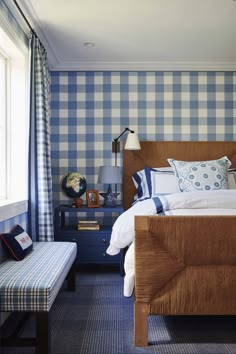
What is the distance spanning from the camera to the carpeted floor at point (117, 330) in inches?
79.4

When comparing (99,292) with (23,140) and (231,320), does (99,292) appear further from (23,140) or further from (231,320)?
(23,140)

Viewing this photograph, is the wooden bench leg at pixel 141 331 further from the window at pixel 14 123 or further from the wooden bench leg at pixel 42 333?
the window at pixel 14 123

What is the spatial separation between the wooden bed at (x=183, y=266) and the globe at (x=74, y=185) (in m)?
1.87

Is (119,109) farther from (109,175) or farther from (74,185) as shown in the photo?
Result: (74,185)

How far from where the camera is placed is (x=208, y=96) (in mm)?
4117

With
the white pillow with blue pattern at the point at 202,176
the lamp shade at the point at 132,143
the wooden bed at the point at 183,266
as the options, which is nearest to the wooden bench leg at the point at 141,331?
the wooden bed at the point at 183,266

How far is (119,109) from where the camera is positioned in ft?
13.4

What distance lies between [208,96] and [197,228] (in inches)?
99.6

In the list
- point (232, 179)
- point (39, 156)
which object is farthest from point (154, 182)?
point (39, 156)

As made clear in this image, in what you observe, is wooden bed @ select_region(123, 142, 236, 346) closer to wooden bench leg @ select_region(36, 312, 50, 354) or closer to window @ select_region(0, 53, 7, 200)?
wooden bench leg @ select_region(36, 312, 50, 354)

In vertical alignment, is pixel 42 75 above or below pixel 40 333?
above

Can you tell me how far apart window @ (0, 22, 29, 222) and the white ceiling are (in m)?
0.37

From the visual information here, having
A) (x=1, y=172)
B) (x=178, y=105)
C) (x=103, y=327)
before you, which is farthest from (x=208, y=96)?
(x=103, y=327)

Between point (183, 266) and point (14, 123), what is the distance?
195 cm
